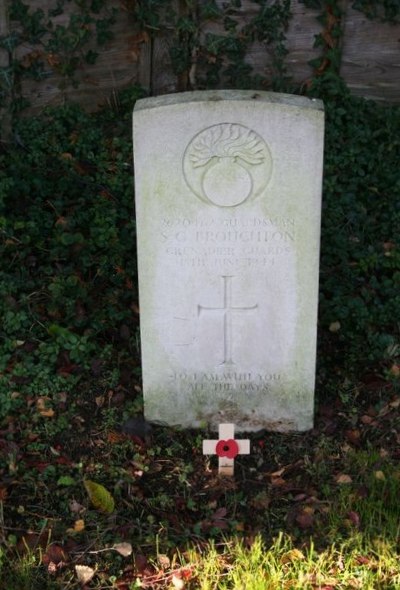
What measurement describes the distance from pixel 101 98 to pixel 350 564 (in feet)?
12.0

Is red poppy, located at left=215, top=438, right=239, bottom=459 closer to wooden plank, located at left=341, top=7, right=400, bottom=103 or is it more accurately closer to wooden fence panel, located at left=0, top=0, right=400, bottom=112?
wooden fence panel, located at left=0, top=0, right=400, bottom=112

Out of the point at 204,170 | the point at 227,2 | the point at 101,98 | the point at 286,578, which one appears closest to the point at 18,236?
the point at 101,98

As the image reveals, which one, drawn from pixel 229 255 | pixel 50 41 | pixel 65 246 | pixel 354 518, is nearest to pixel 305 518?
pixel 354 518

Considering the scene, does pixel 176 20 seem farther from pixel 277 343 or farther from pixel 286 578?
pixel 286 578

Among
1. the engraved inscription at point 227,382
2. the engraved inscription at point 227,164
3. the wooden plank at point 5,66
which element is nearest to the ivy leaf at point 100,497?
the engraved inscription at point 227,382

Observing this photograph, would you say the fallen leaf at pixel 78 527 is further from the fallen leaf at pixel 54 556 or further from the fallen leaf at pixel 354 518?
the fallen leaf at pixel 354 518

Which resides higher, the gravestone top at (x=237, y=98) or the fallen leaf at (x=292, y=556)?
the gravestone top at (x=237, y=98)

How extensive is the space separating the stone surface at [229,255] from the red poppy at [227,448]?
31 centimetres

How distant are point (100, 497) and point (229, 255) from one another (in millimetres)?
1200

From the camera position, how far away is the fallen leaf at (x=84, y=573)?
9.77 feet

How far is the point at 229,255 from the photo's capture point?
3355 millimetres

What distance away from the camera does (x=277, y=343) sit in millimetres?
3516

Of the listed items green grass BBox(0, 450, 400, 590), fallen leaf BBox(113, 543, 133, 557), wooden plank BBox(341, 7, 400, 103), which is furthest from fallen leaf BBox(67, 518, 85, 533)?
wooden plank BBox(341, 7, 400, 103)

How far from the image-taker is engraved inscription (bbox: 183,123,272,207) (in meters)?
3.12
